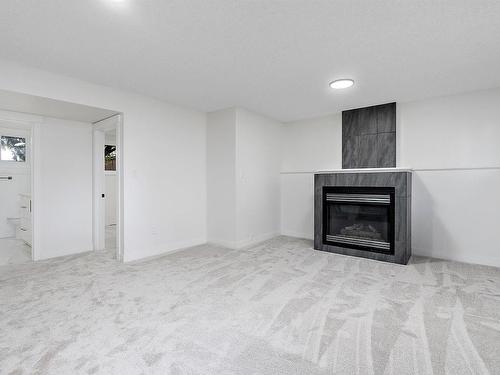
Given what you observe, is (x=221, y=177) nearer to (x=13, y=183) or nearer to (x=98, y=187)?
(x=98, y=187)

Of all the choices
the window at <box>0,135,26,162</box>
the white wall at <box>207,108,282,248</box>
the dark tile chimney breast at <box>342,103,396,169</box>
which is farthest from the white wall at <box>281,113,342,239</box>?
the window at <box>0,135,26,162</box>

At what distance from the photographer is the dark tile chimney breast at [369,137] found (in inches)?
162

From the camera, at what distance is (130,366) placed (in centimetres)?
153

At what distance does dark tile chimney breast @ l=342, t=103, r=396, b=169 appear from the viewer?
411cm

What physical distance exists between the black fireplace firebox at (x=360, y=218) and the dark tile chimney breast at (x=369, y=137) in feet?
2.68

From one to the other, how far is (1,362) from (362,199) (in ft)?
13.0

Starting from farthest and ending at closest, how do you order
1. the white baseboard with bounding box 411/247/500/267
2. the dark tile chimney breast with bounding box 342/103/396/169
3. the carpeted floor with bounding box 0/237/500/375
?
the dark tile chimney breast with bounding box 342/103/396/169 → the white baseboard with bounding box 411/247/500/267 → the carpeted floor with bounding box 0/237/500/375

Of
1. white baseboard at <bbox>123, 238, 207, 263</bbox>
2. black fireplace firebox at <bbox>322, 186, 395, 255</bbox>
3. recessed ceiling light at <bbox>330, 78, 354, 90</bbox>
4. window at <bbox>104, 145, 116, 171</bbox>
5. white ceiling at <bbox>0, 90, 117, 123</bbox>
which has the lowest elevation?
white baseboard at <bbox>123, 238, 207, 263</bbox>

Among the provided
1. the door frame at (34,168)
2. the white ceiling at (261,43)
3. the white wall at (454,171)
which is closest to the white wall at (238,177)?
the white ceiling at (261,43)

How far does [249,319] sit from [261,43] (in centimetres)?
236

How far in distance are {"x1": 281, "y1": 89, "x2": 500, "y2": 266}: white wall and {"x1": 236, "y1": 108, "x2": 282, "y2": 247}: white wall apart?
2.19 meters

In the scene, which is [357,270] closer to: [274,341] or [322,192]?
[322,192]

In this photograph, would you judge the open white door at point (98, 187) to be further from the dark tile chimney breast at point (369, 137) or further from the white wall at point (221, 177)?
the dark tile chimney breast at point (369, 137)

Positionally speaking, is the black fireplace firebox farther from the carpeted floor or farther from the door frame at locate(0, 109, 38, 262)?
the door frame at locate(0, 109, 38, 262)
